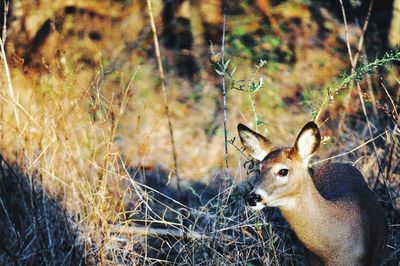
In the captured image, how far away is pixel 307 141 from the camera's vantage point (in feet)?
11.7

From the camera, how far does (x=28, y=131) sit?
15.5 feet

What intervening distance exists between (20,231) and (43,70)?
2445 millimetres

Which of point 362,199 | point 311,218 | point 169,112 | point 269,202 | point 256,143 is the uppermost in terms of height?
point 256,143

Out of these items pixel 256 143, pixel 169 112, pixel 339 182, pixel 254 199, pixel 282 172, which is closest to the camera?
pixel 254 199

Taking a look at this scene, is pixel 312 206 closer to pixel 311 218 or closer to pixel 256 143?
pixel 311 218

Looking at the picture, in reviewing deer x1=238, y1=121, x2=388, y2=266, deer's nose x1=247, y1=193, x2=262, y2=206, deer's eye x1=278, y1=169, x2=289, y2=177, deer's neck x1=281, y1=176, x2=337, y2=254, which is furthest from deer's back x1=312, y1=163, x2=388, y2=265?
deer's nose x1=247, y1=193, x2=262, y2=206

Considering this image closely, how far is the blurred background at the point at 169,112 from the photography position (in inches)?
170

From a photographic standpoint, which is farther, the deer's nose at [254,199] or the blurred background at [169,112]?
the blurred background at [169,112]

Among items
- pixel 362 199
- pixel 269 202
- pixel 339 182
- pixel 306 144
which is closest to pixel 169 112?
pixel 339 182

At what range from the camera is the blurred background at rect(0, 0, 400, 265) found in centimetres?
431

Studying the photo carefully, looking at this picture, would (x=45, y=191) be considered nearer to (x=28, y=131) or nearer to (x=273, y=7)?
(x=28, y=131)

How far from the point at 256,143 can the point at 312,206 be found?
44 cm

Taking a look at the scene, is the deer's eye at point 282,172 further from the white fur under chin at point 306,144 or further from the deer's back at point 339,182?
the deer's back at point 339,182

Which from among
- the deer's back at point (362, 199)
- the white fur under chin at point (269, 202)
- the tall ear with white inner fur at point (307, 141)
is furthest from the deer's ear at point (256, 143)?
the deer's back at point (362, 199)
